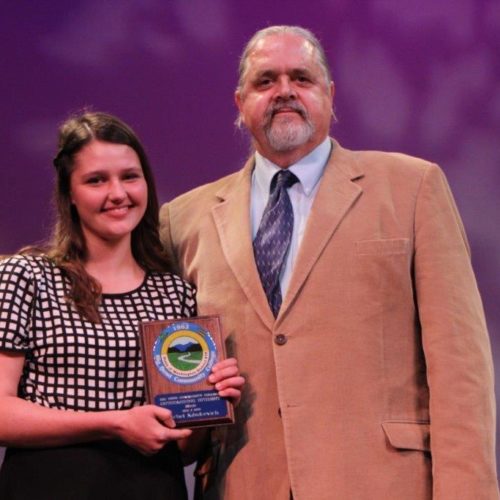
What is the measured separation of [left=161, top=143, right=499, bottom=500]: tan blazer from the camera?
224 cm

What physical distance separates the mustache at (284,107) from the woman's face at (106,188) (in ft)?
1.12

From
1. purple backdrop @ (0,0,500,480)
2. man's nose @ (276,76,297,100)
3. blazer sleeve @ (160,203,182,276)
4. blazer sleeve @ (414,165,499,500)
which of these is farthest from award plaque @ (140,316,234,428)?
purple backdrop @ (0,0,500,480)

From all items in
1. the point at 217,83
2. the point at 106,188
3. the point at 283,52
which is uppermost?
the point at 217,83

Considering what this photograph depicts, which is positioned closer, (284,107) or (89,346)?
(89,346)

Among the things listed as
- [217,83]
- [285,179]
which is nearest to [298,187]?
[285,179]

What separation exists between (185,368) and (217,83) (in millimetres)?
1208

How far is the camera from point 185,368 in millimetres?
2221

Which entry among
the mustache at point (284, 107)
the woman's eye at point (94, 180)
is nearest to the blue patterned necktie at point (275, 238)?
the mustache at point (284, 107)

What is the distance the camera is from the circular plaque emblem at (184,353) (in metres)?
2.21

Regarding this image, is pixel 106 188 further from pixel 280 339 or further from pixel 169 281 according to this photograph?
pixel 280 339

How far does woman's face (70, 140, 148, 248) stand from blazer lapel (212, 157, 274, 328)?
0.69 ft

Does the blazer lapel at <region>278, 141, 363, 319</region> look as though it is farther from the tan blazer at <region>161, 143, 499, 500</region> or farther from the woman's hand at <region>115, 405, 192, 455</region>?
the woman's hand at <region>115, 405, 192, 455</region>

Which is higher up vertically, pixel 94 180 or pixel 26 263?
pixel 94 180

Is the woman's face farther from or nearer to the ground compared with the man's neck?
nearer to the ground
